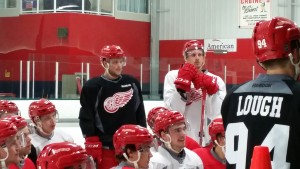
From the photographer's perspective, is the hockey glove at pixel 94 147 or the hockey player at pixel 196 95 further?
the hockey player at pixel 196 95

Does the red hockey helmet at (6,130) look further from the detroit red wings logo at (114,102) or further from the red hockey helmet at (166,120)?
the detroit red wings logo at (114,102)

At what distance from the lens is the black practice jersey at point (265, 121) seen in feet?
6.49

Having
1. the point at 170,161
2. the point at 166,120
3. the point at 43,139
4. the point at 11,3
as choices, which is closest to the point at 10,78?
the point at 11,3

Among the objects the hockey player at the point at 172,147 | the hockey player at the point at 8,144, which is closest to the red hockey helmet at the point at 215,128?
the hockey player at the point at 172,147

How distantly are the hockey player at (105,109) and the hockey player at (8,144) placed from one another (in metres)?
1.19

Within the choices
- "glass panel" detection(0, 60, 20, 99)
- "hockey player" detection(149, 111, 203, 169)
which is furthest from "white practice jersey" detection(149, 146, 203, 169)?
"glass panel" detection(0, 60, 20, 99)

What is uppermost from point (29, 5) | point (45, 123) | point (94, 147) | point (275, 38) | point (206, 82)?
point (29, 5)

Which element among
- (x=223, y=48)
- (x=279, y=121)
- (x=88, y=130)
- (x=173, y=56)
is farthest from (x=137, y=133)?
(x=173, y=56)

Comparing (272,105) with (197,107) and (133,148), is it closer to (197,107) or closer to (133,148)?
(133,148)

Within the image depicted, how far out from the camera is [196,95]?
4.78m

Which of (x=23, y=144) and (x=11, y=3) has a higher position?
(x=11, y=3)

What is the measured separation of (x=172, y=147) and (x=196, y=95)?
1021 millimetres

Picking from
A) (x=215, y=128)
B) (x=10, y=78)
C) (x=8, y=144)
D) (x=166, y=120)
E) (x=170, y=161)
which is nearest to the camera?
(x=8, y=144)

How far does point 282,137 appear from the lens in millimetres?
1989
